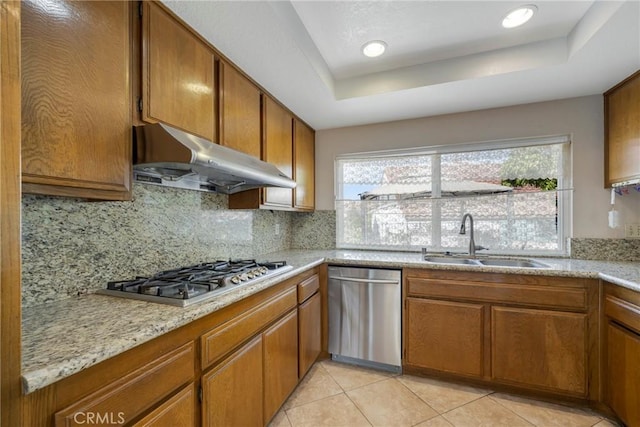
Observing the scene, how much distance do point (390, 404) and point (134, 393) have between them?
1.62 m

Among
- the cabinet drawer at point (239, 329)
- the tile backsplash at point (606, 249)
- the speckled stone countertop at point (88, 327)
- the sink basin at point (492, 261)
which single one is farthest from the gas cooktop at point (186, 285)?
the tile backsplash at point (606, 249)

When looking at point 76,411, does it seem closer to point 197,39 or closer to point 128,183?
point 128,183

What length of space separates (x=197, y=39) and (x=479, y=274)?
231 cm

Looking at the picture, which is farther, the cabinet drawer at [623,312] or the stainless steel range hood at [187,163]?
the cabinet drawer at [623,312]

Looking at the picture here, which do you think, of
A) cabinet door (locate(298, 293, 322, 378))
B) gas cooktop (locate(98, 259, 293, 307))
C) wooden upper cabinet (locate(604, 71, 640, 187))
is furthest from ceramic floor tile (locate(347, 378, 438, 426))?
wooden upper cabinet (locate(604, 71, 640, 187))

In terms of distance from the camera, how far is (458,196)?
103 inches

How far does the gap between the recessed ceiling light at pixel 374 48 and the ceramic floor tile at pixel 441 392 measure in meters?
2.45

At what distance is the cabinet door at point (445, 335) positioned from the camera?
6.54ft

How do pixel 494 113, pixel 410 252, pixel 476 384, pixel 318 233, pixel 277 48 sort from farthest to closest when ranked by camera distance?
pixel 318 233 → pixel 410 252 → pixel 494 113 → pixel 476 384 → pixel 277 48

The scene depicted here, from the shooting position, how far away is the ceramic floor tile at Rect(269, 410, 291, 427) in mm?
1662

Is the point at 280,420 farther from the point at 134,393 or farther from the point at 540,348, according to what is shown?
the point at 540,348

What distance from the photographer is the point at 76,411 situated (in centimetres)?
71

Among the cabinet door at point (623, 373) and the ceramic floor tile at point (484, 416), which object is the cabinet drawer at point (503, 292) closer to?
the cabinet door at point (623, 373)

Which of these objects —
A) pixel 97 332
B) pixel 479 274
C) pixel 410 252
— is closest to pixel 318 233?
pixel 410 252
